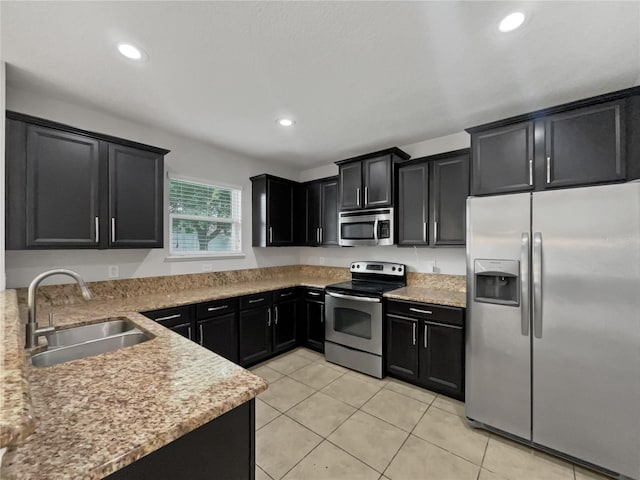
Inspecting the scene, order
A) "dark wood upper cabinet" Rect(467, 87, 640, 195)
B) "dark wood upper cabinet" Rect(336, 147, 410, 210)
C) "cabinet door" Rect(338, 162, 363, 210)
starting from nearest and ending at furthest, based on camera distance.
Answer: "dark wood upper cabinet" Rect(467, 87, 640, 195), "dark wood upper cabinet" Rect(336, 147, 410, 210), "cabinet door" Rect(338, 162, 363, 210)

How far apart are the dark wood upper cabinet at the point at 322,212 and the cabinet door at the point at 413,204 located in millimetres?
948

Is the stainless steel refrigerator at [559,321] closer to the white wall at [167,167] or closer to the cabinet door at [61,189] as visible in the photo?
the white wall at [167,167]

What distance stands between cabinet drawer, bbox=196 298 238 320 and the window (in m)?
0.82

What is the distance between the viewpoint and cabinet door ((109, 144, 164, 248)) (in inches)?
93.5

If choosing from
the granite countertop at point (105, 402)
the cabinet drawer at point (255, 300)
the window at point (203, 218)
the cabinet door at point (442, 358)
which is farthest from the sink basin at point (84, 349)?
the cabinet door at point (442, 358)

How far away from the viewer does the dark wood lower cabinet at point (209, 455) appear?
31.4 inches

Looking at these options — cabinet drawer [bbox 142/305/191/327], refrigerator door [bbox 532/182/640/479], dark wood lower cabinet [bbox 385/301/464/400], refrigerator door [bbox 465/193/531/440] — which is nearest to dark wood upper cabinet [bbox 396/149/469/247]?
refrigerator door [bbox 465/193/531/440]

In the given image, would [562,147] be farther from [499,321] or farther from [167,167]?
[167,167]

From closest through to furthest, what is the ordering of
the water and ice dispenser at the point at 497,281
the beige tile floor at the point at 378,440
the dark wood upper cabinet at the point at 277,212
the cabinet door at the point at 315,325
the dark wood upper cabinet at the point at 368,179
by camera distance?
the beige tile floor at the point at 378,440
the water and ice dispenser at the point at 497,281
the dark wood upper cabinet at the point at 368,179
the cabinet door at the point at 315,325
the dark wood upper cabinet at the point at 277,212

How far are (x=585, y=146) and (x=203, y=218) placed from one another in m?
3.68

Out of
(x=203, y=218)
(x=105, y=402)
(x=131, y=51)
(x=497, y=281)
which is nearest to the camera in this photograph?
(x=105, y=402)

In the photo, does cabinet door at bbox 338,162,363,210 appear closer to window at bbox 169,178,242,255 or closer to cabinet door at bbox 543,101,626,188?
window at bbox 169,178,242,255

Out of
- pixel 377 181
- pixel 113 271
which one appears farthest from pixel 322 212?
pixel 113 271

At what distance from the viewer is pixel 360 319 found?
3.09 meters
